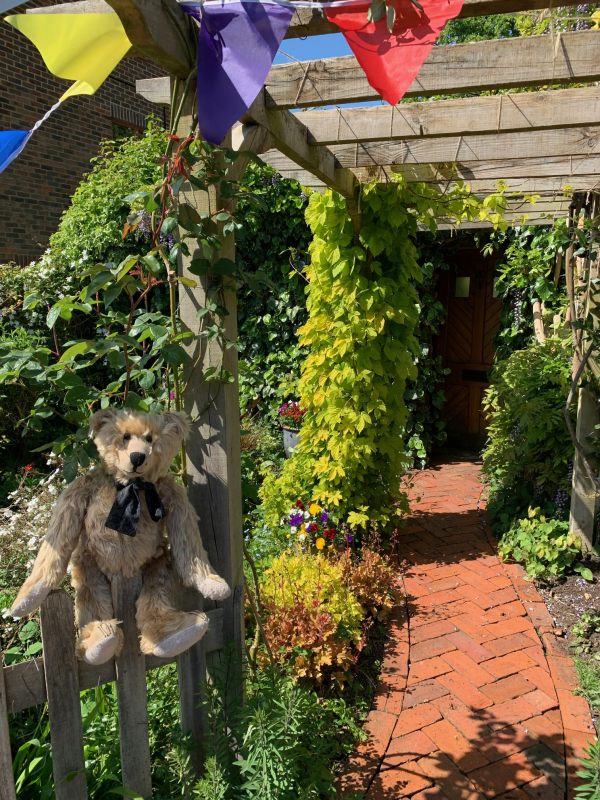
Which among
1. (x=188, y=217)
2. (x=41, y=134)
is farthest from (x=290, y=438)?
(x=41, y=134)

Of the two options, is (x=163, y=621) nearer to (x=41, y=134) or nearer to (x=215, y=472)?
(x=215, y=472)

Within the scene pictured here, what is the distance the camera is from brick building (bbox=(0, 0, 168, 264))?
22.3 ft

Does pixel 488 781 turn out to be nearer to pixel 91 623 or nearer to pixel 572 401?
pixel 91 623

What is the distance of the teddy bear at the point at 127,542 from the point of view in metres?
1.55

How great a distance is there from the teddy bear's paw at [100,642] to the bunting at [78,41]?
1.37 m

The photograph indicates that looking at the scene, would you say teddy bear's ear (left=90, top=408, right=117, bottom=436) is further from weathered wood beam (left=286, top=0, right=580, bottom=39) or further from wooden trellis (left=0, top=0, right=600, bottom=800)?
weathered wood beam (left=286, top=0, right=580, bottom=39)

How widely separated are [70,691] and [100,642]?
184mm

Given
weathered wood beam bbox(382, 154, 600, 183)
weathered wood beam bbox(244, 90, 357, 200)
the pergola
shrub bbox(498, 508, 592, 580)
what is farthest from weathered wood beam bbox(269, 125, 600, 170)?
shrub bbox(498, 508, 592, 580)

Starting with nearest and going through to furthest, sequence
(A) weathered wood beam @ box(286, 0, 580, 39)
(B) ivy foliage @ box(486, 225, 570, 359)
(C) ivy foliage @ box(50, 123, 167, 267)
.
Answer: (A) weathered wood beam @ box(286, 0, 580, 39), (B) ivy foliage @ box(486, 225, 570, 359), (C) ivy foliage @ box(50, 123, 167, 267)

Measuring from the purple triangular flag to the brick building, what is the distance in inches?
244

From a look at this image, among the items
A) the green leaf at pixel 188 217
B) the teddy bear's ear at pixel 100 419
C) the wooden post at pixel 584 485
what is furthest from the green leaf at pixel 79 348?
the wooden post at pixel 584 485

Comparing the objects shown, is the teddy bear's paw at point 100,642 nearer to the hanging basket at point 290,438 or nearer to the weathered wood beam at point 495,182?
the weathered wood beam at point 495,182

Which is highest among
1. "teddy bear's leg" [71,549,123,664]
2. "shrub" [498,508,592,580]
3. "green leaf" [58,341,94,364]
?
"green leaf" [58,341,94,364]

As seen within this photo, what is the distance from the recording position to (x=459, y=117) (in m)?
2.67
